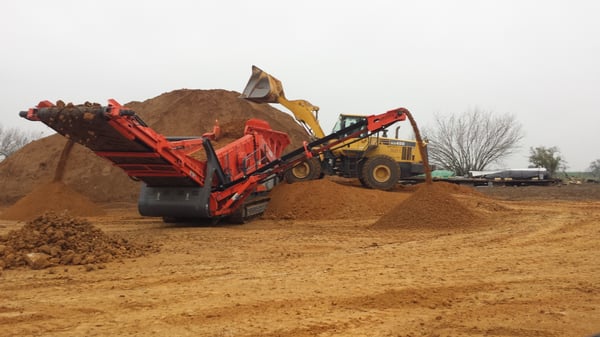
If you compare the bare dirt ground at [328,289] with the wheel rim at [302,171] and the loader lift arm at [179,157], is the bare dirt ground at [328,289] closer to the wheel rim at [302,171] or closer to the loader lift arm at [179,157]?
the loader lift arm at [179,157]

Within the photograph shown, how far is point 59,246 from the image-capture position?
600 cm

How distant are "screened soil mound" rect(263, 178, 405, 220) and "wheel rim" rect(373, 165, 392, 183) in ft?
A: 7.11

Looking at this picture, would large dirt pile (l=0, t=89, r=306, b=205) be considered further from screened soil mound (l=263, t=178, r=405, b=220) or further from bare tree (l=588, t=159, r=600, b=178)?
bare tree (l=588, t=159, r=600, b=178)

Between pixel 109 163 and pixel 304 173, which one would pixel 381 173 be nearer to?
pixel 304 173

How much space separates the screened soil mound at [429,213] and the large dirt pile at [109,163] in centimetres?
609

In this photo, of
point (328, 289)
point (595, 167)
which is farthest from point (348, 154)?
point (595, 167)

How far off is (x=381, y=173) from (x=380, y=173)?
0.03m

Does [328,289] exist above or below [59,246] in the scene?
below

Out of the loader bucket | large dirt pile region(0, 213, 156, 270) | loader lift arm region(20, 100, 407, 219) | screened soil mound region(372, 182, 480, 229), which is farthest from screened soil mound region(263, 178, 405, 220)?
large dirt pile region(0, 213, 156, 270)

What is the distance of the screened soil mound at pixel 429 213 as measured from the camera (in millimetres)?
8578

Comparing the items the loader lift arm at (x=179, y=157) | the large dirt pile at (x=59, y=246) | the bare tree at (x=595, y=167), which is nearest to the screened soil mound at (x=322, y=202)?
the loader lift arm at (x=179, y=157)

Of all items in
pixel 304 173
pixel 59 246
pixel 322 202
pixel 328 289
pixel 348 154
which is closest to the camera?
pixel 328 289

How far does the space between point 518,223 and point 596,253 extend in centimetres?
312

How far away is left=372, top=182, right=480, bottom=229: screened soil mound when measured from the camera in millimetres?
8578
